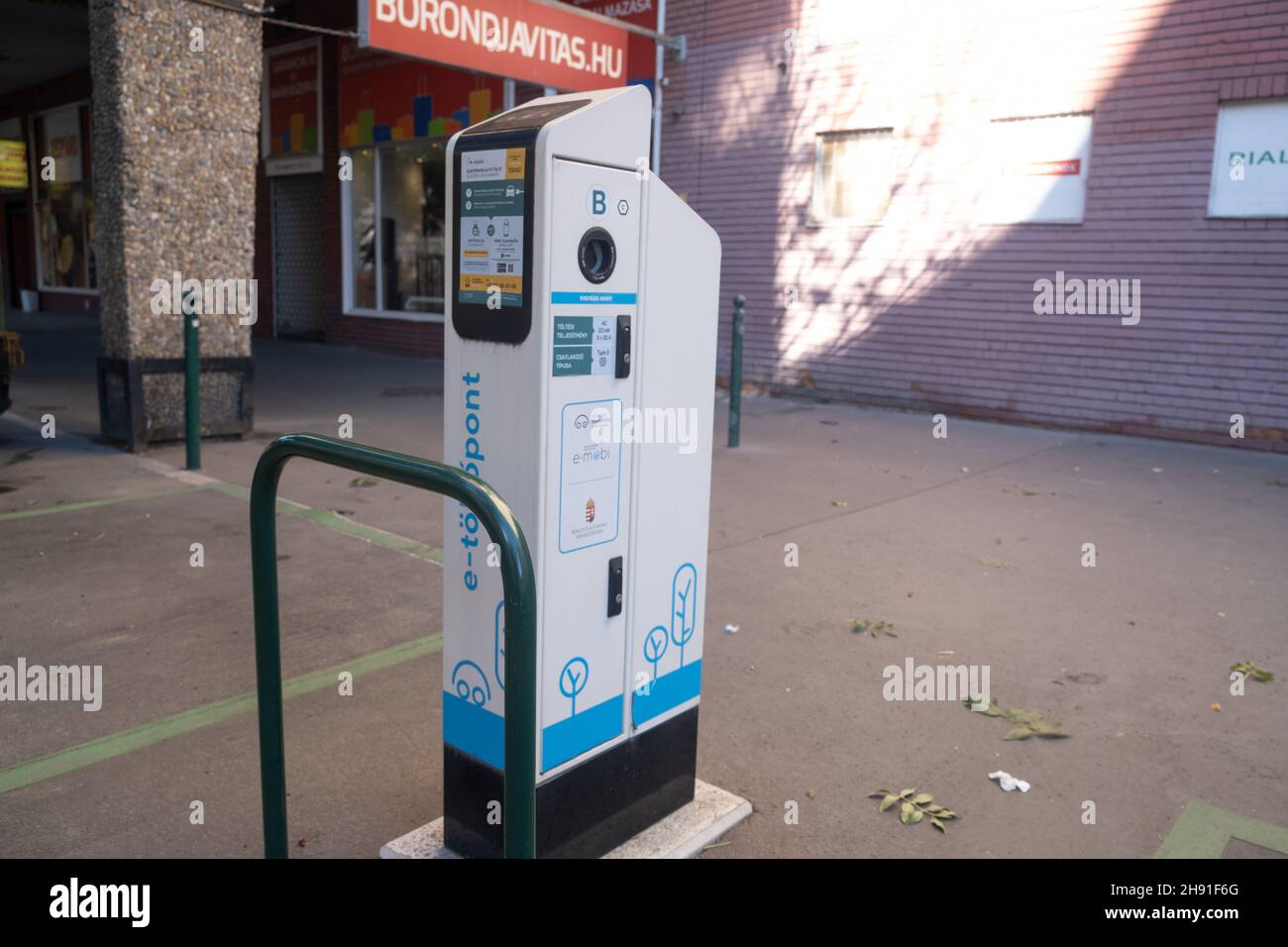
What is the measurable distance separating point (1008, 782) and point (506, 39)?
27.8 feet

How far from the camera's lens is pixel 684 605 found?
9.91 feet

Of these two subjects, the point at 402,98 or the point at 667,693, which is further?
the point at 402,98

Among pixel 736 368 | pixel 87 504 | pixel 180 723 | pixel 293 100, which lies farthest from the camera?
pixel 293 100

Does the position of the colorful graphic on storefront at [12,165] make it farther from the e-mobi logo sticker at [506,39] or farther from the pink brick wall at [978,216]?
the e-mobi logo sticker at [506,39]

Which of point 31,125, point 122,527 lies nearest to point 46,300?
point 31,125

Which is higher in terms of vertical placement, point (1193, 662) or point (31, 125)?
point (31, 125)

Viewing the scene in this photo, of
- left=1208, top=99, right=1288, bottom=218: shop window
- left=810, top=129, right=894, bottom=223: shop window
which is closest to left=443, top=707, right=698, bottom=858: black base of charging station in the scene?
left=1208, top=99, right=1288, bottom=218: shop window

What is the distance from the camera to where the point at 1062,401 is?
1019cm

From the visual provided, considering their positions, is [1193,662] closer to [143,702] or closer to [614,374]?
[614,374]

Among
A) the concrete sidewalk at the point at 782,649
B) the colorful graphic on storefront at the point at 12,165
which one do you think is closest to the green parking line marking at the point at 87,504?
the concrete sidewalk at the point at 782,649

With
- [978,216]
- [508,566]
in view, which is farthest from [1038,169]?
[508,566]

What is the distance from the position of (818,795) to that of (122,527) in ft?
15.1

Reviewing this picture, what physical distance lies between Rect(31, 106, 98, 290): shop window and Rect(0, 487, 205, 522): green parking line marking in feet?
68.3

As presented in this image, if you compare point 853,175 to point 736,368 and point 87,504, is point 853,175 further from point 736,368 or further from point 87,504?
point 87,504
